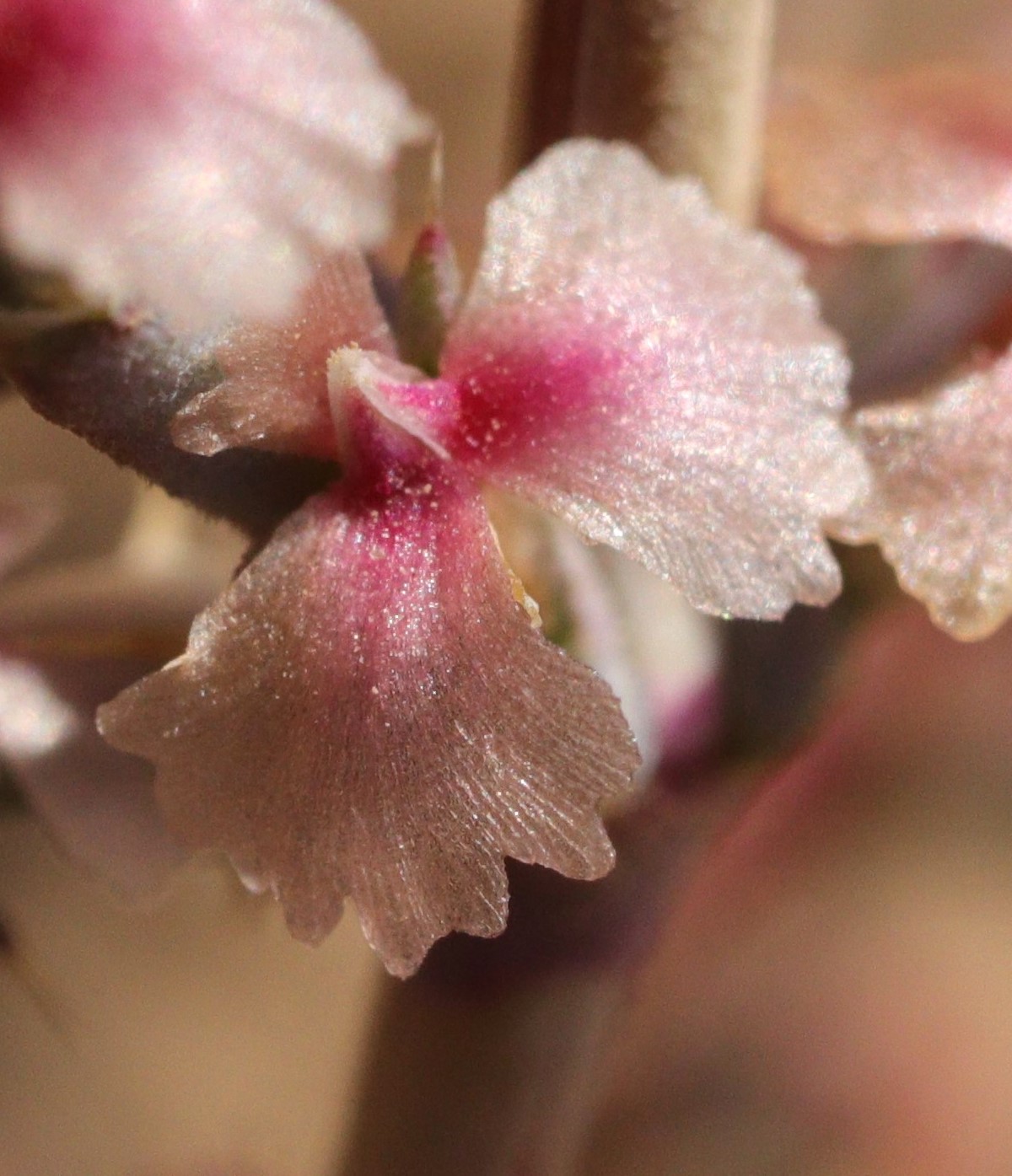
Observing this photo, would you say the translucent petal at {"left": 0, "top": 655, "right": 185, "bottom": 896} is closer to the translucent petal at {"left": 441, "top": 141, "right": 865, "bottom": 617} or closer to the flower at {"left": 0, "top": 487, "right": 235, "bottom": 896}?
the flower at {"left": 0, "top": 487, "right": 235, "bottom": 896}

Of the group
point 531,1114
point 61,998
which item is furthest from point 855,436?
point 61,998

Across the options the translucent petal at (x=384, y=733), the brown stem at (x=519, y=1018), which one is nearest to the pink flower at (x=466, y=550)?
the translucent petal at (x=384, y=733)

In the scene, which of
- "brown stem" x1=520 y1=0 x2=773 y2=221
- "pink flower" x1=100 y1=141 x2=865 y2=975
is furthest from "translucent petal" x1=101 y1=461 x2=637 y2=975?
"brown stem" x1=520 y1=0 x2=773 y2=221

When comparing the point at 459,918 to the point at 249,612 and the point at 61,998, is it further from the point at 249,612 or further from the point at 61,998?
the point at 61,998

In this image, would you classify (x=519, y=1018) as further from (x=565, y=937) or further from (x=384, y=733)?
(x=384, y=733)

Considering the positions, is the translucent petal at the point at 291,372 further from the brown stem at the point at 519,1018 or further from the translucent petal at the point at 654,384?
the brown stem at the point at 519,1018

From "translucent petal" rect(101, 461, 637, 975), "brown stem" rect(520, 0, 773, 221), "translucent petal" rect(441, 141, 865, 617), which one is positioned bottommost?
"translucent petal" rect(101, 461, 637, 975)
